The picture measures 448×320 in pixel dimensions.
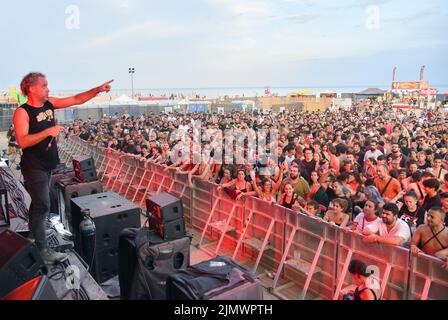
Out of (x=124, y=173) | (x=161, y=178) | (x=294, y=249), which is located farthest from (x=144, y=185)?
(x=294, y=249)

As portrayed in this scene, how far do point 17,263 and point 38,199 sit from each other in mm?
969

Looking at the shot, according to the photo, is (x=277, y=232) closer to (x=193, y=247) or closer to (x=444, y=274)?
(x=193, y=247)

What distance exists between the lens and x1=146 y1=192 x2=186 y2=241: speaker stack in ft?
14.9

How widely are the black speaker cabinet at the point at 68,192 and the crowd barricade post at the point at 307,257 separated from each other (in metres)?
4.03

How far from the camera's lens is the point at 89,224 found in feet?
16.4

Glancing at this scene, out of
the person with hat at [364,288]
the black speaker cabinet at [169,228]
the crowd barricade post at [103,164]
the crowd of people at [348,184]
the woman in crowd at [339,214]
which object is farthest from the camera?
the crowd barricade post at [103,164]

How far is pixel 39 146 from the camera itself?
153 inches

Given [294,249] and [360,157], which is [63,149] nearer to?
[360,157]

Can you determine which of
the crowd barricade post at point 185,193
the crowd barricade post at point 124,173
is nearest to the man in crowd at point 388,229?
the crowd barricade post at point 185,193

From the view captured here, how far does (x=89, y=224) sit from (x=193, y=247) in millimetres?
3217

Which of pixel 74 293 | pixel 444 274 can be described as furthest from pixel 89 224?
pixel 444 274

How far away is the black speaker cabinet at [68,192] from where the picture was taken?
696 cm

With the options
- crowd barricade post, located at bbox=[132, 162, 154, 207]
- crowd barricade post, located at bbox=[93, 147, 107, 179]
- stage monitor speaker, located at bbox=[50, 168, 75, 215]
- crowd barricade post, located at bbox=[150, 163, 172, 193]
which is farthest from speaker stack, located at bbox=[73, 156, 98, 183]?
crowd barricade post, located at bbox=[93, 147, 107, 179]

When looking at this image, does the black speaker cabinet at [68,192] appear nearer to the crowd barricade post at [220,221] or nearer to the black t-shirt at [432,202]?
the crowd barricade post at [220,221]
